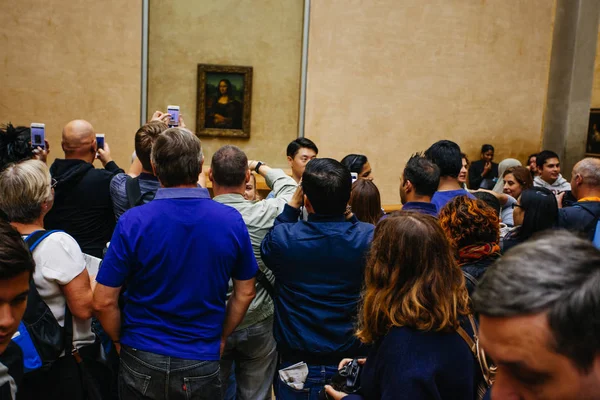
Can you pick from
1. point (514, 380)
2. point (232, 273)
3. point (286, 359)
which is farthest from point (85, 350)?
point (514, 380)

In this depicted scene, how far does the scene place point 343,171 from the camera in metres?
3.27

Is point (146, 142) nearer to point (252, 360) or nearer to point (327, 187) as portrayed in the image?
point (327, 187)

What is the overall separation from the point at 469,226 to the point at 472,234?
5cm

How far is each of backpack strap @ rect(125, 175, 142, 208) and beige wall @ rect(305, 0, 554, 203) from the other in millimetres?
6897

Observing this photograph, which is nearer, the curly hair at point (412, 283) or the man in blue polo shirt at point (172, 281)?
the curly hair at point (412, 283)

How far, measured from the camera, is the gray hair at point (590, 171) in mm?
5470

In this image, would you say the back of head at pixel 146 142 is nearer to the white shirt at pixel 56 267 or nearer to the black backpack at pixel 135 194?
the black backpack at pixel 135 194

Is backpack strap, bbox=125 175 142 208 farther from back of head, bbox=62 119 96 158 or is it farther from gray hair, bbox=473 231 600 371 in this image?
gray hair, bbox=473 231 600 371

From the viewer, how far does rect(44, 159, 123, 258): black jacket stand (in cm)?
411

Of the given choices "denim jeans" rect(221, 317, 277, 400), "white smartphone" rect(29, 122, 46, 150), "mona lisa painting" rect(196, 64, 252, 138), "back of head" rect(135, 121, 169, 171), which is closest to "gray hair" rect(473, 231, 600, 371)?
"denim jeans" rect(221, 317, 277, 400)

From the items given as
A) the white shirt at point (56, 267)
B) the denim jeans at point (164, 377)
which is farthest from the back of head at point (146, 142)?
the denim jeans at point (164, 377)

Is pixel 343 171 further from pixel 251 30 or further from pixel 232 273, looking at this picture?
pixel 251 30

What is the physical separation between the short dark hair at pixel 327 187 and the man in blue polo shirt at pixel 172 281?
453 millimetres

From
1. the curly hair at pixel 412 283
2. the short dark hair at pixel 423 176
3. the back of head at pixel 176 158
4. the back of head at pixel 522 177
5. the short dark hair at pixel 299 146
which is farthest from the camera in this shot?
the back of head at pixel 522 177
